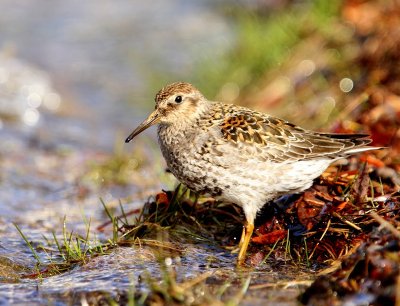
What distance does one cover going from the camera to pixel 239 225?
6852mm

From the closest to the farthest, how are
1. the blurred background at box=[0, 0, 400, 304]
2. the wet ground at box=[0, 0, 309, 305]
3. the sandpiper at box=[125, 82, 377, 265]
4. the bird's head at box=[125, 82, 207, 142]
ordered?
the wet ground at box=[0, 0, 309, 305] < the sandpiper at box=[125, 82, 377, 265] < the bird's head at box=[125, 82, 207, 142] < the blurred background at box=[0, 0, 400, 304]

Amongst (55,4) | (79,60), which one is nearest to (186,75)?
(79,60)

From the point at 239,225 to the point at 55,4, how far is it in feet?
39.8

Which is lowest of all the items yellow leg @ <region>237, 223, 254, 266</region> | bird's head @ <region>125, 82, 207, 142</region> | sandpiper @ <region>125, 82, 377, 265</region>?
yellow leg @ <region>237, 223, 254, 266</region>

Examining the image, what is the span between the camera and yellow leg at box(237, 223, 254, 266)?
598 cm

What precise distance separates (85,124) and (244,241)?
666 centimetres

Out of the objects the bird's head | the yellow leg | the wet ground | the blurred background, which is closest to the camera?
the wet ground

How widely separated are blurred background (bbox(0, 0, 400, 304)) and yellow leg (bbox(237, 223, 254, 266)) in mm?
1766

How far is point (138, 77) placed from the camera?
1452cm

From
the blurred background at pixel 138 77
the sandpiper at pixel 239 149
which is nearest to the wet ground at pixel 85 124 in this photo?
the blurred background at pixel 138 77

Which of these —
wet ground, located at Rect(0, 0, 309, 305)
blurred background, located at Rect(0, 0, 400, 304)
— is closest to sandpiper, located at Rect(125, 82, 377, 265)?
wet ground, located at Rect(0, 0, 309, 305)

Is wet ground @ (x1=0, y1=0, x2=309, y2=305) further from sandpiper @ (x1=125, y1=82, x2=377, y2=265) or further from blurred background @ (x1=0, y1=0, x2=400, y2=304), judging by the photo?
sandpiper @ (x1=125, y1=82, x2=377, y2=265)

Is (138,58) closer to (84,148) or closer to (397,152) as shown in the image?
(84,148)

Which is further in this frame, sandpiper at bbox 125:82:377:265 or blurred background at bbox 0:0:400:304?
blurred background at bbox 0:0:400:304
